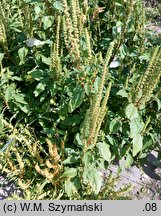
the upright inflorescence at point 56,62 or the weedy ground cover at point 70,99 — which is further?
the weedy ground cover at point 70,99

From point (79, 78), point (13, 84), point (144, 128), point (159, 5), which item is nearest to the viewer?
point (79, 78)

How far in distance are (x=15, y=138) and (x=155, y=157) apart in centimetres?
165

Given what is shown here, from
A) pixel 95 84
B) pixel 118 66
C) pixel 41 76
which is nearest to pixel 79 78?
pixel 95 84

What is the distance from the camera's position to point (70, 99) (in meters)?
3.19

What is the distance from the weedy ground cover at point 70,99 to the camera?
310 cm

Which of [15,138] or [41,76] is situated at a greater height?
[41,76]

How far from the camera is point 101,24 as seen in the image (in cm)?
405

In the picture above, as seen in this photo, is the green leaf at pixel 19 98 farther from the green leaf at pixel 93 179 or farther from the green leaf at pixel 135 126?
the green leaf at pixel 135 126

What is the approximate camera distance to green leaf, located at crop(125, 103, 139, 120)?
2.98m

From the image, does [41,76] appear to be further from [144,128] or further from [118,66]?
[144,128]

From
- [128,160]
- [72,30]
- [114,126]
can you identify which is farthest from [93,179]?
[72,30]

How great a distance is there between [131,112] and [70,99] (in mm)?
574

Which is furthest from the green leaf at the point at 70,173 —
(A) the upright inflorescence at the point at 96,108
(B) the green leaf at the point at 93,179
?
(A) the upright inflorescence at the point at 96,108

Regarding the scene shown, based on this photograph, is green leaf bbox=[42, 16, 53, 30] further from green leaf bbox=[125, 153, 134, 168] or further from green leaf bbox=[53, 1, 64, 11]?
green leaf bbox=[125, 153, 134, 168]
